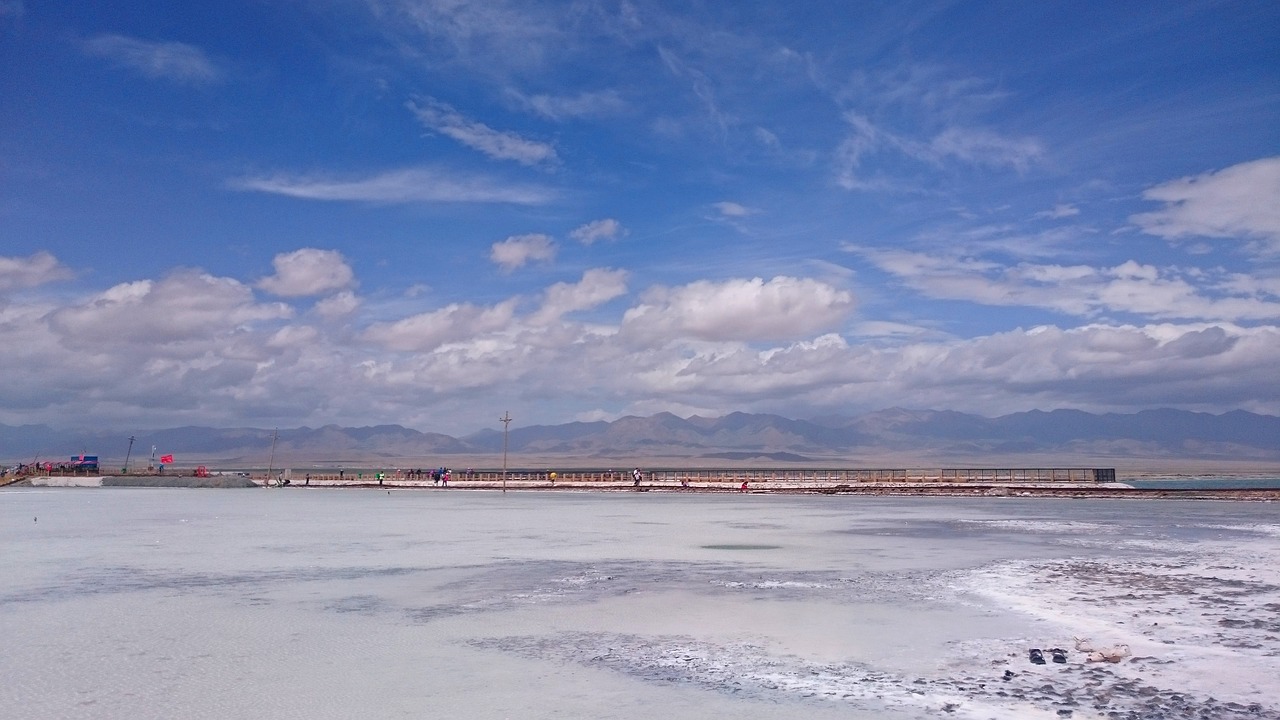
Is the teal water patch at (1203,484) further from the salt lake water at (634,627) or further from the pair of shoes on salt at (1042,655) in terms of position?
the pair of shoes on salt at (1042,655)

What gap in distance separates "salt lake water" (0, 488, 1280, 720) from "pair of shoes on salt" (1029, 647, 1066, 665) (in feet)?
0.37

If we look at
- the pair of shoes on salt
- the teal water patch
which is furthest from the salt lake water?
the teal water patch

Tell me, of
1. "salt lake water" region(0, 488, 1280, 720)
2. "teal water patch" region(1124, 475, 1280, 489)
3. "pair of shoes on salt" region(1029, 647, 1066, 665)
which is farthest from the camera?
"teal water patch" region(1124, 475, 1280, 489)

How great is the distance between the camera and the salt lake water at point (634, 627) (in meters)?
9.10

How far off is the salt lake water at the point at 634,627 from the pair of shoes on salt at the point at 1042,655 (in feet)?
0.37

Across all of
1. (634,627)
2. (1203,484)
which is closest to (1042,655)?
(634,627)

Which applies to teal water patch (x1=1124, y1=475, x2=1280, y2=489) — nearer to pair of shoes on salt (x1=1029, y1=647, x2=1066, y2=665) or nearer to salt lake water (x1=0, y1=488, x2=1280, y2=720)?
salt lake water (x1=0, y1=488, x2=1280, y2=720)

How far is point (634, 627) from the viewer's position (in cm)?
1301

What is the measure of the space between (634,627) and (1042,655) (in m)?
5.37

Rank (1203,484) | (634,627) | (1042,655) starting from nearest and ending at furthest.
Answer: (1042,655)
(634,627)
(1203,484)

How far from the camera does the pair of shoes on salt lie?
10.6 m

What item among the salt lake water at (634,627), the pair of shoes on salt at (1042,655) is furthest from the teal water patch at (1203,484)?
the pair of shoes on salt at (1042,655)

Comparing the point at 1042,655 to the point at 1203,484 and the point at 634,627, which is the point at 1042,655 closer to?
the point at 634,627

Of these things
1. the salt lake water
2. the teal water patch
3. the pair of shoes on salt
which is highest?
the teal water patch
